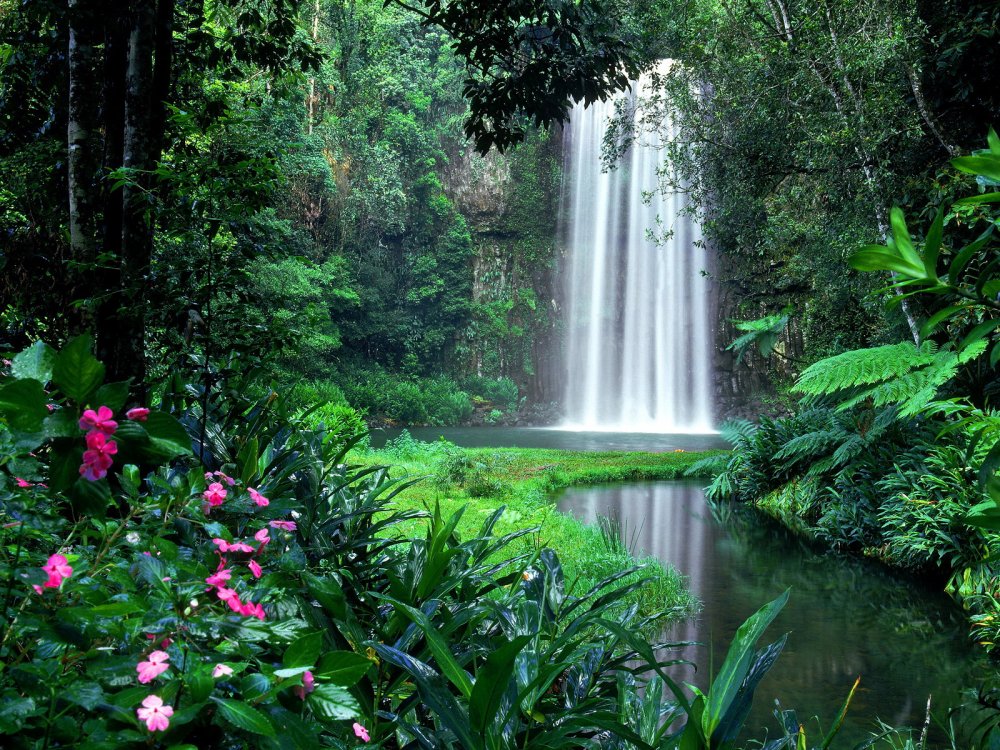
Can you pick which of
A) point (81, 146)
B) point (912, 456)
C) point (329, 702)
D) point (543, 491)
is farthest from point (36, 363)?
point (543, 491)

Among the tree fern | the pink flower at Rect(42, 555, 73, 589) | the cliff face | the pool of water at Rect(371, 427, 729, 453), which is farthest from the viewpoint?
the cliff face

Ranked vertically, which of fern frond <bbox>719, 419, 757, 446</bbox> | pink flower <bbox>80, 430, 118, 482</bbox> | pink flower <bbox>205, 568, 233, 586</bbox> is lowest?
fern frond <bbox>719, 419, 757, 446</bbox>

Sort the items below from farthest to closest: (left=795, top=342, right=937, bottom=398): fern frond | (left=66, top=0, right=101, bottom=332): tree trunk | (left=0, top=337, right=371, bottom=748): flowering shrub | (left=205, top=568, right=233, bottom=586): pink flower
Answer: (left=795, top=342, right=937, bottom=398): fern frond
(left=66, top=0, right=101, bottom=332): tree trunk
(left=205, top=568, right=233, bottom=586): pink flower
(left=0, top=337, right=371, bottom=748): flowering shrub

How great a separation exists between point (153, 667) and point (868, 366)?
7248 mm

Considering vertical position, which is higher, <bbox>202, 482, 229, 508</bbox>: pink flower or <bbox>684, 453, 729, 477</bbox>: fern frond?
<bbox>202, 482, 229, 508</bbox>: pink flower

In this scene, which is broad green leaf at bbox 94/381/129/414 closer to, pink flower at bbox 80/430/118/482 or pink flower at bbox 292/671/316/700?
pink flower at bbox 80/430/118/482

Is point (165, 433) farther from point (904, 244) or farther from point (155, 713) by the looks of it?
point (904, 244)

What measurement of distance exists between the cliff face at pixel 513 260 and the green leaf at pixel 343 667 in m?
25.4

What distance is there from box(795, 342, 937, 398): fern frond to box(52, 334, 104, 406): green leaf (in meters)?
7.01

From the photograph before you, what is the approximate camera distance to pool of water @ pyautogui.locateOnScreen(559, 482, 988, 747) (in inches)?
148

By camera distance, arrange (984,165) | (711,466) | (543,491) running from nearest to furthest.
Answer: (984,165) < (543,491) < (711,466)

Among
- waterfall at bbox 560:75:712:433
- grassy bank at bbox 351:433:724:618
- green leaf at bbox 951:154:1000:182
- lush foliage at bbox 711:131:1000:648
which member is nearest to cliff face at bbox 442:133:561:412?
waterfall at bbox 560:75:712:433

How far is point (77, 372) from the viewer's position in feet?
3.06

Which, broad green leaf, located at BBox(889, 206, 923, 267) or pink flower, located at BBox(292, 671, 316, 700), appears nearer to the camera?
broad green leaf, located at BBox(889, 206, 923, 267)
